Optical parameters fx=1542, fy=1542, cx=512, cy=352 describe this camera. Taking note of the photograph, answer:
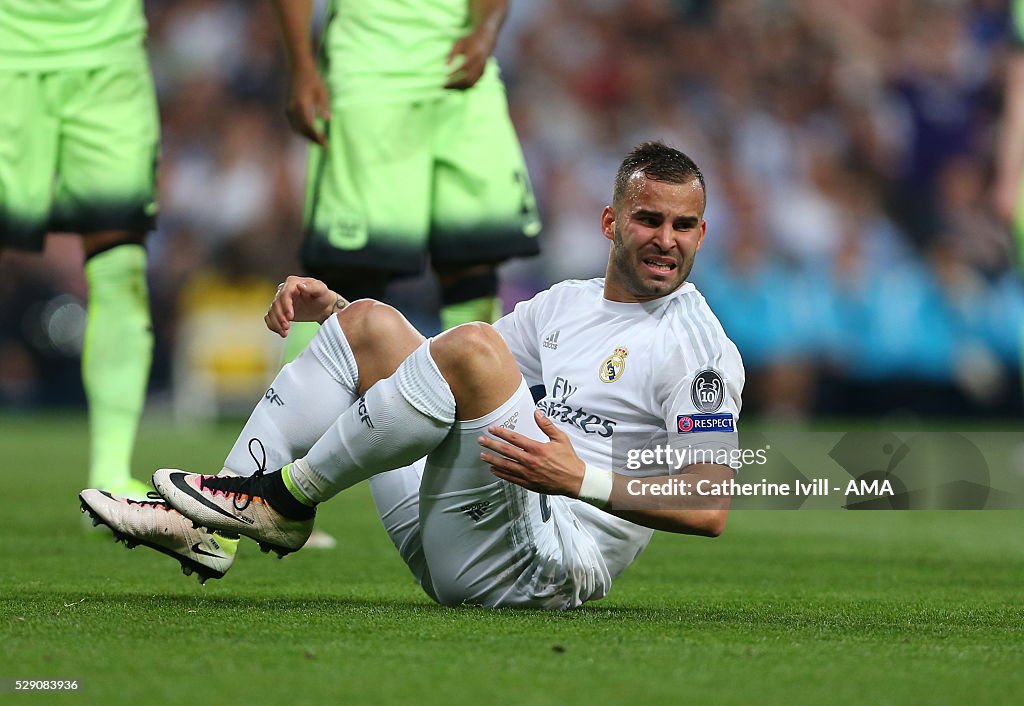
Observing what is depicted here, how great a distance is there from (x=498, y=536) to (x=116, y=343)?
2450 mm

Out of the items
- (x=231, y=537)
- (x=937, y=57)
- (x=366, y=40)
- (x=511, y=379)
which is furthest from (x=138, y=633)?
(x=937, y=57)

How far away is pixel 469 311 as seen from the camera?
17.2 feet

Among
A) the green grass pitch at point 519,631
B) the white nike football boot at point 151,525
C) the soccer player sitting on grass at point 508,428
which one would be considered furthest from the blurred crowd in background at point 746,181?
the white nike football boot at point 151,525

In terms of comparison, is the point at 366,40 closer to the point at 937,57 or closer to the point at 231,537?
the point at 231,537

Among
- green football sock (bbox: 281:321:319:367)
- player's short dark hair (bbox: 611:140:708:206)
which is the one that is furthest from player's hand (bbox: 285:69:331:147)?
player's short dark hair (bbox: 611:140:708:206)

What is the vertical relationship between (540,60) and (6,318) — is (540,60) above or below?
above

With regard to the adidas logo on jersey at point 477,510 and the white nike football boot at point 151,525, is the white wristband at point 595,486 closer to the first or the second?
the adidas logo on jersey at point 477,510

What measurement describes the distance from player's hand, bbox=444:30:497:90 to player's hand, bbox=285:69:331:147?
0.43m

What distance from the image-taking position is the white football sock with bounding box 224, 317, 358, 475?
3.35 metres

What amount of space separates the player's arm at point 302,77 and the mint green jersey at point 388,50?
8 cm

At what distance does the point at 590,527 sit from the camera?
3.41m

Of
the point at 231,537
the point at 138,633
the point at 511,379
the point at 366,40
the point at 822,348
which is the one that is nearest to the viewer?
the point at 138,633

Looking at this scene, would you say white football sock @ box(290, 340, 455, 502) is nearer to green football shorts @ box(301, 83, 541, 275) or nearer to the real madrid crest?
the real madrid crest

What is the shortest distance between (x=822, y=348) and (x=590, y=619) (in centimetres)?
904
